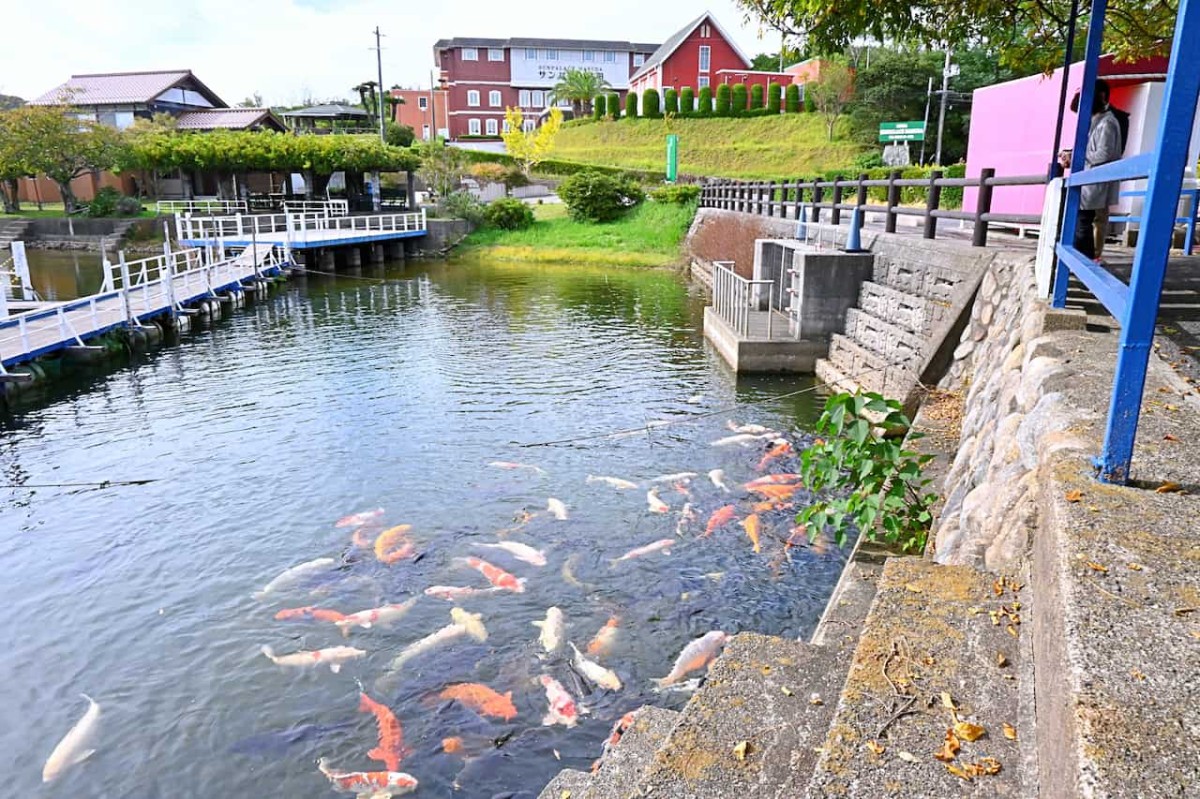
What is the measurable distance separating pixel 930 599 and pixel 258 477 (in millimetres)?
9364

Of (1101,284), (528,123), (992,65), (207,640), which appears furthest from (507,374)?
(528,123)

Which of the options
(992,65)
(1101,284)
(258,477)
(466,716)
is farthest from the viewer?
(992,65)

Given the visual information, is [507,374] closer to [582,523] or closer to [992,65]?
[582,523]

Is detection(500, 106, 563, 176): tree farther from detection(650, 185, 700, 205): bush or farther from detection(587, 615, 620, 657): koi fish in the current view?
detection(587, 615, 620, 657): koi fish

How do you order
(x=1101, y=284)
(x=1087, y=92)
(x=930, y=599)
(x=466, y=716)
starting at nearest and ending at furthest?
(x=930, y=599)
(x=1101, y=284)
(x=466, y=716)
(x=1087, y=92)

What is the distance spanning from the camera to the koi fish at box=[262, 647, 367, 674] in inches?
260

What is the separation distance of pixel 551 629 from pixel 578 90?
73.5m

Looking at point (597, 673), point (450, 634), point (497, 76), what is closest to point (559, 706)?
point (597, 673)

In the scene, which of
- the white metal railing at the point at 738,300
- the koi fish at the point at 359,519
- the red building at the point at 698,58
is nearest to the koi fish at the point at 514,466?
the koi fish at the point at 359,519

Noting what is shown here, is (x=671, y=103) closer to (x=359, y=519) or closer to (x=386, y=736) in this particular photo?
(x=359, y=519)

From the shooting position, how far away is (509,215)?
43.7 metres

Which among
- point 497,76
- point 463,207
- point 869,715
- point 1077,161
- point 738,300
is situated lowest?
point 738,300

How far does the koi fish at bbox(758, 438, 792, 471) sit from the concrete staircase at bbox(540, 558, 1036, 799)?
6.28m

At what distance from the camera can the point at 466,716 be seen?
5.91 meters
